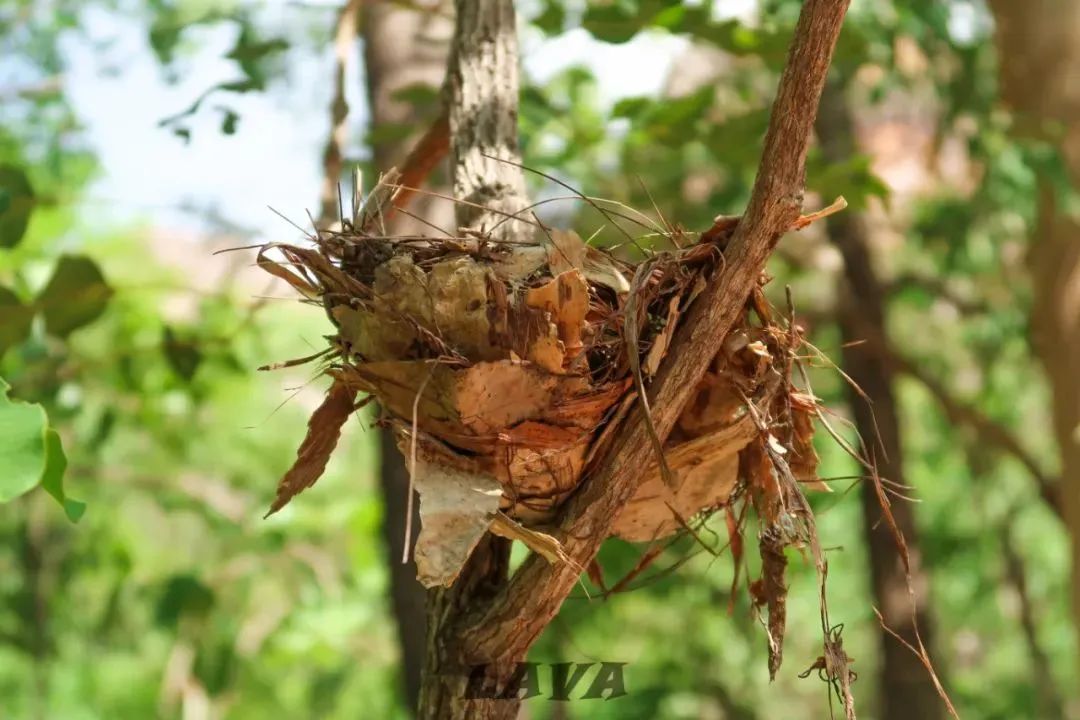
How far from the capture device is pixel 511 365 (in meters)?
0.76

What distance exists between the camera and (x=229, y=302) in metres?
1.91

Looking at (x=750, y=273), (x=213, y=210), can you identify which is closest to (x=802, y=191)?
(x=750, y=273)

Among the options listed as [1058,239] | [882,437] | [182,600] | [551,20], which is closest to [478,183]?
[551,20]

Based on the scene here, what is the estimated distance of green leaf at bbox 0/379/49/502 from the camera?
73cm

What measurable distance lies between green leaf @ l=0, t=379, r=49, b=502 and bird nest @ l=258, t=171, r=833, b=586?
179 mm

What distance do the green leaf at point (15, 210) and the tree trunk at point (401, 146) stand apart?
506 millimetres

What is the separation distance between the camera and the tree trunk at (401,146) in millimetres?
1873

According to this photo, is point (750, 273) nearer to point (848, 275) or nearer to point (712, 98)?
point (712, 98)

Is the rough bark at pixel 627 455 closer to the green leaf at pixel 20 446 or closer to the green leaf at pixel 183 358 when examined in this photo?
the green leaf at pixel 20 446

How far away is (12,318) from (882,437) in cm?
194

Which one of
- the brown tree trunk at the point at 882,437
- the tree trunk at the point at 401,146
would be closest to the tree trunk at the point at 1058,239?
the brown tree trunk at the point at 882,437

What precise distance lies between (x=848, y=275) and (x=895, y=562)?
29.5 inches

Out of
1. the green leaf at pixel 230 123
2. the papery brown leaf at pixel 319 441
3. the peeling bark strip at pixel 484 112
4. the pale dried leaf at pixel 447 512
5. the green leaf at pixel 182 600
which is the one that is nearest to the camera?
the pale dried leaf at pixel 447 512

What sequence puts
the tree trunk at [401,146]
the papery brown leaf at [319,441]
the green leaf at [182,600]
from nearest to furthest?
1. the papery brown leaf at [319,441]
2. the tree trunk at [401,146]
3. the green leaf at [182,600]
